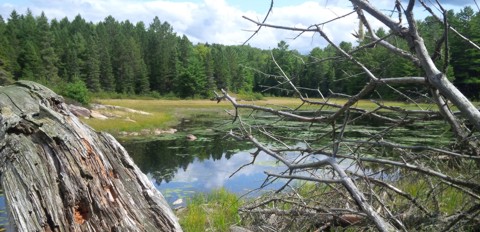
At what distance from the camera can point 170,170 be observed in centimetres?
1561

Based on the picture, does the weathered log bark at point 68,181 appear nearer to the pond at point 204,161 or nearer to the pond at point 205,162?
the pond at point 204,161

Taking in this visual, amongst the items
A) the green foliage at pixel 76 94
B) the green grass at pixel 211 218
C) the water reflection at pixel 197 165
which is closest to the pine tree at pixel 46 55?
the green foliage at pixel 76 94

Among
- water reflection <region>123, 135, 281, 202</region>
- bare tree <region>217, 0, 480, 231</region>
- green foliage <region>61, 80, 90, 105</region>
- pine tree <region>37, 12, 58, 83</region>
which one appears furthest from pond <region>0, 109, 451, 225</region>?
pine tree <region>37, 12, 58, 83</region>

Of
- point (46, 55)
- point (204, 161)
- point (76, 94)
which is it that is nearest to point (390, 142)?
point (204, 161)

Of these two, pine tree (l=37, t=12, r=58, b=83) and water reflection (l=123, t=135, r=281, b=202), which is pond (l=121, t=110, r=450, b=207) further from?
pine tree (l=37, t=12, r=58, b=83)

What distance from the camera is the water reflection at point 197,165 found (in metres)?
12.7

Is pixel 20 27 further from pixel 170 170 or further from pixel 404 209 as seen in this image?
pixel 404 209

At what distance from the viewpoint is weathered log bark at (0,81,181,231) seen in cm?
239

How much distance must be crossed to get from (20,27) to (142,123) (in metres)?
60.4

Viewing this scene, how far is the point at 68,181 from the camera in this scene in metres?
2.50

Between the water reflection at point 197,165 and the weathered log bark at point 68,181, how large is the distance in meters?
6.82

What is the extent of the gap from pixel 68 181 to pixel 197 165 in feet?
46.4

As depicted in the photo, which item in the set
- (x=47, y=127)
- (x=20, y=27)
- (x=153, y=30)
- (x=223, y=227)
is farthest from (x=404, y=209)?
(x=153, y=30)

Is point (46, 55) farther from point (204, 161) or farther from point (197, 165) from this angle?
point (197, 165)
